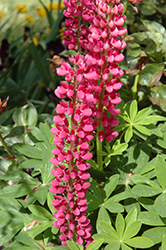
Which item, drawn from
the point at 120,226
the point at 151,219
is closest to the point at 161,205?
the point at 151,219

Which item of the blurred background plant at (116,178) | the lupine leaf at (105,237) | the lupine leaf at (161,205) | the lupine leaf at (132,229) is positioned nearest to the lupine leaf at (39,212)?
the blurred background plant at (116,178)

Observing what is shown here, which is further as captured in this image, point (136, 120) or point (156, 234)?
point (136, 120)

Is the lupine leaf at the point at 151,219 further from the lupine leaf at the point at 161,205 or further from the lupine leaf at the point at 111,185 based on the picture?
the lupine leaf at the point at 111,185

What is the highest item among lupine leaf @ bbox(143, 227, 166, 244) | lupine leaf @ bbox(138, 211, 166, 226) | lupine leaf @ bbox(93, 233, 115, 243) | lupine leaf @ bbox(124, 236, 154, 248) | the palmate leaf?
the palmate leaf

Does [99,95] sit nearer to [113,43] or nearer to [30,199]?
[113,43]

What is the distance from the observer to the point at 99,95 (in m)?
1.20

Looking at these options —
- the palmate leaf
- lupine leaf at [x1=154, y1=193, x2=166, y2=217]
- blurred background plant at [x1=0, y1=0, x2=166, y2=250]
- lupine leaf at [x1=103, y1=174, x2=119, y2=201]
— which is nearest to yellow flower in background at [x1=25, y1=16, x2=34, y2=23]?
blurred background plant at [x1=0, y1=0, x2=166, y2=250]

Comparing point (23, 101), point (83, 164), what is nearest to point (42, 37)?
point (23, 101)

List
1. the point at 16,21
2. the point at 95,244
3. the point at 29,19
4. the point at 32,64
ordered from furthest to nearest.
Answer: the point at 16,21
the point at 29,19
the point at 32,64
the point at 95,244

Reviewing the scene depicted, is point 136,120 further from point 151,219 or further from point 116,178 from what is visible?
point 151,219

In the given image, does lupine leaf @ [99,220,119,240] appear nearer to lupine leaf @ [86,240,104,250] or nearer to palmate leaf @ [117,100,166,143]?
lupine leaf @ [86,240,104,250]

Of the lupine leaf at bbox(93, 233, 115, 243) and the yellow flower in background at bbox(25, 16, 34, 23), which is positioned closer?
the lupine leaf at bbox(93, 233, 115, 243)

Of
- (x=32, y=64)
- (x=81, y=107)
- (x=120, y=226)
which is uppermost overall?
(x=81, y=107)

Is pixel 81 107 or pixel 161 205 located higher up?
pixel 81 107
